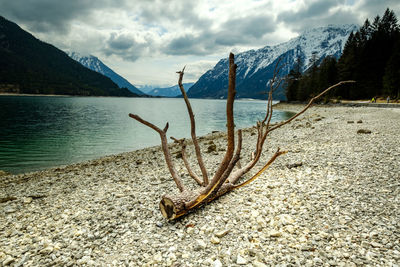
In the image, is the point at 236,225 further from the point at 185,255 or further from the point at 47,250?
the point at 47,250

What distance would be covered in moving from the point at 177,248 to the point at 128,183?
5.54 m

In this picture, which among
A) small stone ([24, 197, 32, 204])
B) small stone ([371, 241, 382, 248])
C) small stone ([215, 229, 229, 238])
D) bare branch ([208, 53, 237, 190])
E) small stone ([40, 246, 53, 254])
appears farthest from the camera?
small stone ([24, 197, 32, 204])

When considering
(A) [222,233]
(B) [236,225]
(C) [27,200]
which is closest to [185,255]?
(A) [222,233]

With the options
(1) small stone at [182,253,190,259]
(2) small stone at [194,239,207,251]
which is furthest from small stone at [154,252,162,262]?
(2) small stone at [194,239,207,251]

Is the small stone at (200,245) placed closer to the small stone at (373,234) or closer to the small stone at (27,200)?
the small stone at (373,234)

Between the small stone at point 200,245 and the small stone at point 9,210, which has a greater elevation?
the small stone at point 200,245

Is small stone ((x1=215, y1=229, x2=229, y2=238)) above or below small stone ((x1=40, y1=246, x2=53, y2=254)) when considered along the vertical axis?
above

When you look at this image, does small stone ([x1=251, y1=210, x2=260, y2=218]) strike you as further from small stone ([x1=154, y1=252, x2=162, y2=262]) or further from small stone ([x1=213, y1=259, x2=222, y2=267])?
small stone ([x1=154, y1=252, x2=162, y2=262])

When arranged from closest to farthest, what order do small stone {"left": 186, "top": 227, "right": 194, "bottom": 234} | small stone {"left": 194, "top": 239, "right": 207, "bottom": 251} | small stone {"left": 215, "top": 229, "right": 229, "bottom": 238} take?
small stone {"left": 194, "top": 239, "right": 207, "bottom": 251}
small stone {"left": 215, "top": 229, "right": 229, "bottom": 238}
small stone {"left": 186, "top": 227, "right": 194, "bottom": 234}

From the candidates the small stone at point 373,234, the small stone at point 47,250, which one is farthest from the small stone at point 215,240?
the small stone at point 47,250

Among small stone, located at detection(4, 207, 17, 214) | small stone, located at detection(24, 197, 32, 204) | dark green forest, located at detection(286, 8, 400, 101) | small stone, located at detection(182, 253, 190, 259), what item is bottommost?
small stone, located at detection(24, 197, 32, 204)

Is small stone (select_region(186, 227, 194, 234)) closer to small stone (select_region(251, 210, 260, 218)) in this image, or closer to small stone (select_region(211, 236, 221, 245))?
small stone (select_region(211, 236, 221, 245))

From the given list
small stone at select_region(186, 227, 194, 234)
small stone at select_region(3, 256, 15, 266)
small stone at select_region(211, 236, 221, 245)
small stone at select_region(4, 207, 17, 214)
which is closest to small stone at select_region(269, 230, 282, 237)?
small stone at select_region(211, 236, 221, 245)

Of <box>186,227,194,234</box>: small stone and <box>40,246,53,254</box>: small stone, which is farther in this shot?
<box>186,227,194,234</box>: small stone
